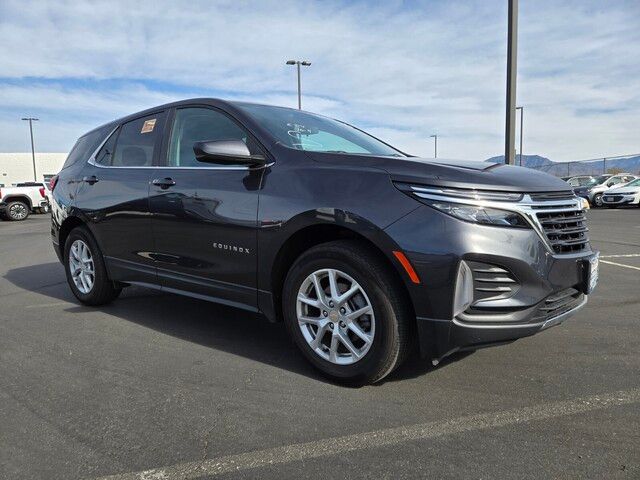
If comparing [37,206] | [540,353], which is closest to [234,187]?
[540,353]

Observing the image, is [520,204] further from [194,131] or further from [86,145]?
[86,145]

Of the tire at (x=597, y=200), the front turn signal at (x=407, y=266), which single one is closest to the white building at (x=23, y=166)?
the tire at (x=597, y=200)

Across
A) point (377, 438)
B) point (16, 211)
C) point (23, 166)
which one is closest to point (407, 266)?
point (377, 438)

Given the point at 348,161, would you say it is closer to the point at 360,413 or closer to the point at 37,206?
the point at 360,413

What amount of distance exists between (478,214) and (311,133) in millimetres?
1576

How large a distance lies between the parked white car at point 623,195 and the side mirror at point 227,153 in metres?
23.7

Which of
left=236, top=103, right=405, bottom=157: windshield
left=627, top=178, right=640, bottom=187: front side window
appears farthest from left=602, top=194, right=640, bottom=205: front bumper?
left=236, top=103, right=405, bottom=157: windshield

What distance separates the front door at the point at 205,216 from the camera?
3393 millimetres

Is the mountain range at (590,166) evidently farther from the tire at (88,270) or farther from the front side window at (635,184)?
the tire at (88,270)

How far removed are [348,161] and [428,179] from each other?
20.8 inches

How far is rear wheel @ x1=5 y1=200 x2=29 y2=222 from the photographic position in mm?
19062

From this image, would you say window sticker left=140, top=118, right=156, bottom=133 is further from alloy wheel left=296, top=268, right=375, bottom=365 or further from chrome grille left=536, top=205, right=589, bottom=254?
chrome grille left=536, top=205, right=589, bottom=254

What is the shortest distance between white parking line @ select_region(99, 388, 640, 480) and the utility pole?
21.2 ft

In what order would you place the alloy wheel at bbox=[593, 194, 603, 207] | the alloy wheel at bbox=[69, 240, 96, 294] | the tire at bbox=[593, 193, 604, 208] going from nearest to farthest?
the alloy wheel at bbox=[69, 240, 96, 294]
the alloy wheel at bbox=[593, 194, 603, 207]
the tire at bbox=[593, 193, 604, 208]
